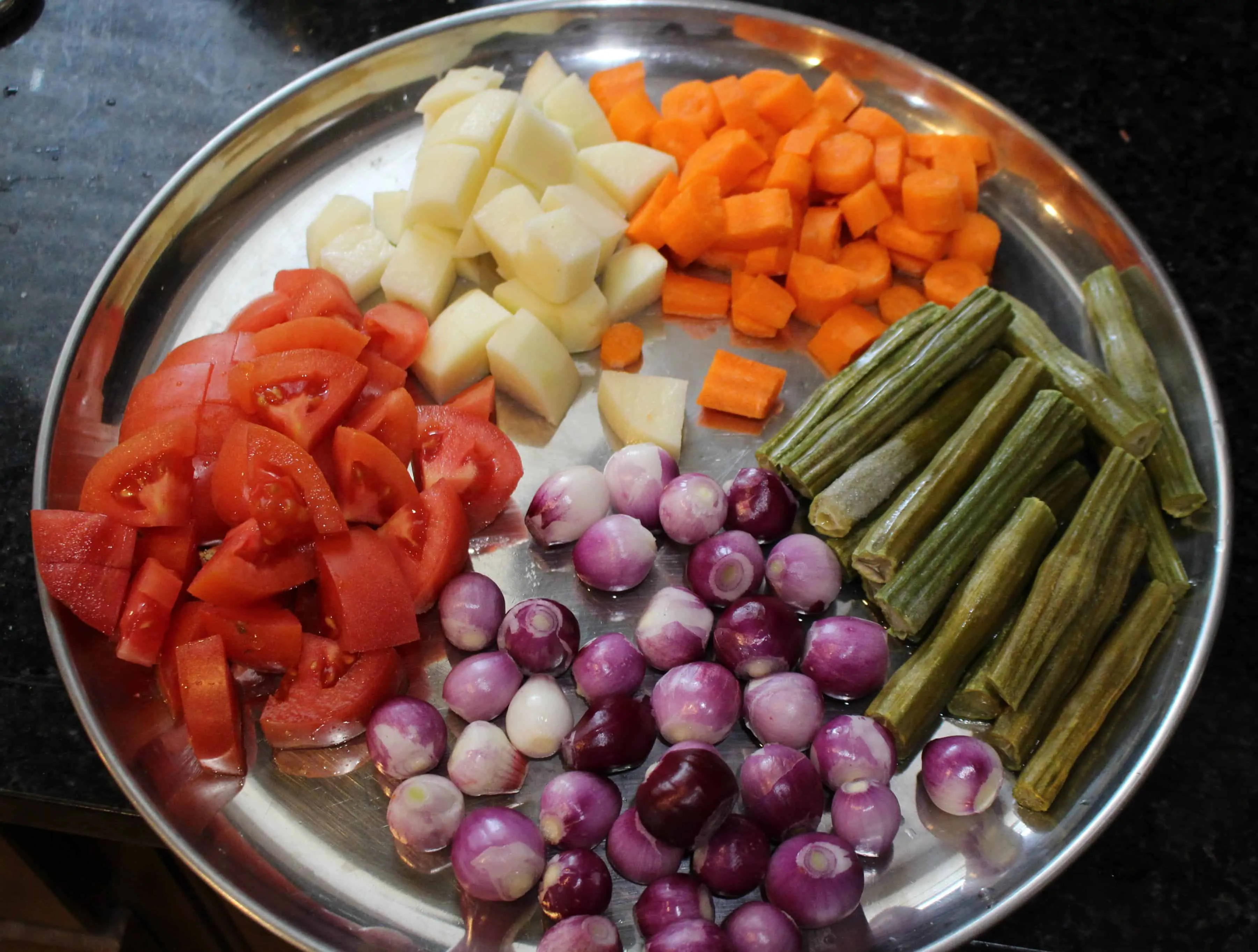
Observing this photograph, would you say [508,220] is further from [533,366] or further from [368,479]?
[368,479]

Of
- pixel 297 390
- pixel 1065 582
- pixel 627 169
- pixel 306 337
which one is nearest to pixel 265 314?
pixel 306 337

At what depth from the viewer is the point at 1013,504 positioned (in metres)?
2.18

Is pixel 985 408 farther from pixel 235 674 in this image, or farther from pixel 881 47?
pixel 235 674

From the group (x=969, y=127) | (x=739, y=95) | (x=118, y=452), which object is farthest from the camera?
(x=969, y=127)

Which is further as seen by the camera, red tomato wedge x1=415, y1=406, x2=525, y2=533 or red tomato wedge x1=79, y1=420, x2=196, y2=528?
red tomato wedge x1=415, y1=406, x2=525, y2=533

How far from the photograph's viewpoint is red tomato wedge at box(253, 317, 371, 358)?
84.3 inches

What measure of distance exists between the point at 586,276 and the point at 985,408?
3.21 feet

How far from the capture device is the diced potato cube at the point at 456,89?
8.71 feet

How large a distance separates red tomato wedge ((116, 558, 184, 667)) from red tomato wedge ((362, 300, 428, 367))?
0.71 metres

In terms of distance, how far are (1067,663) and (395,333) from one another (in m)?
1.64

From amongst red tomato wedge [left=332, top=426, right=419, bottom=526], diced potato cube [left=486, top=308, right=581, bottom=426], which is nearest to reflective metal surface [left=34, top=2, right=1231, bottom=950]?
diced potato cube [left=486, top=308, right=581, bottom=426]

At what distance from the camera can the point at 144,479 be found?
1980 mm

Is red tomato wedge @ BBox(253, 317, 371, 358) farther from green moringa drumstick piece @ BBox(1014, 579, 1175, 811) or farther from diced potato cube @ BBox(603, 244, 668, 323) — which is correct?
green moringa drumstick piece @ BBox(1014, 579, 1175, 811)

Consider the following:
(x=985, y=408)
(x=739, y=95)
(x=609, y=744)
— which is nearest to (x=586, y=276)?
(x=739, y=95)
